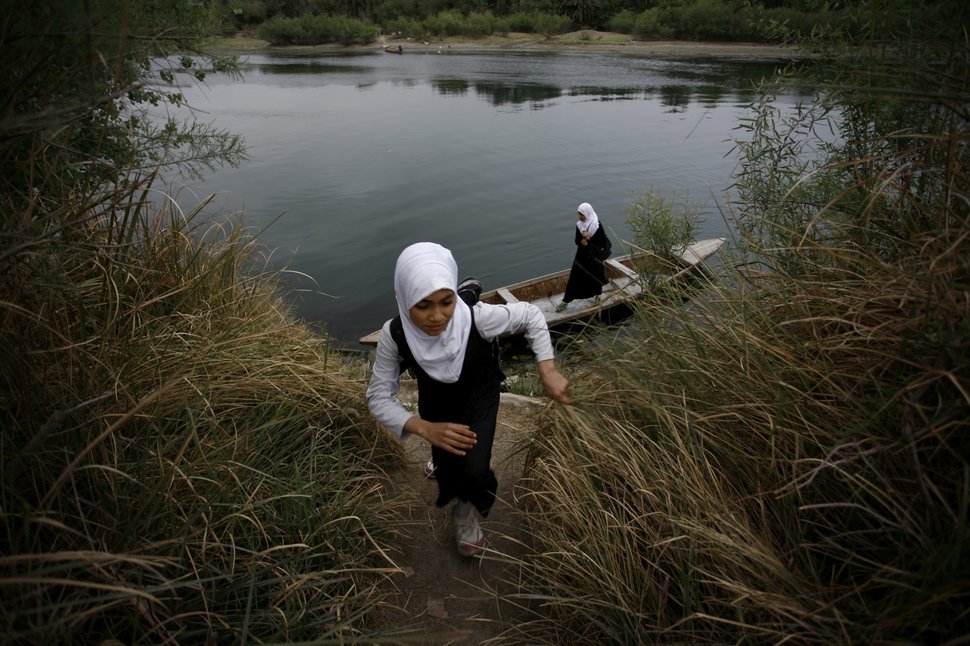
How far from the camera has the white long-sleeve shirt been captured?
2877 mm

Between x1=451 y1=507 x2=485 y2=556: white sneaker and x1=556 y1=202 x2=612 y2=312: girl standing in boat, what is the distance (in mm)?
6340

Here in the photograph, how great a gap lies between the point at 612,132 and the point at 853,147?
27.4 m

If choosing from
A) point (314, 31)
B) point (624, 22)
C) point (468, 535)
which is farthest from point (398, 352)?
point (314, 31)

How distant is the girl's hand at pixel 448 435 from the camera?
103 inches

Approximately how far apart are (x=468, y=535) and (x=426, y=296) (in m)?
1.30

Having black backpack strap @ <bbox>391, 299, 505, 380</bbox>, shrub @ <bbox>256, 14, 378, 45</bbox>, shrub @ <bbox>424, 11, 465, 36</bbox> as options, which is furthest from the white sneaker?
shrub @ <bbox>424, 11, 465, 36</bbox>

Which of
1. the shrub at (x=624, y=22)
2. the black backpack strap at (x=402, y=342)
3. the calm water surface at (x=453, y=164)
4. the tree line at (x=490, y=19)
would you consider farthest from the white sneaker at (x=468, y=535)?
the shrub at (x=624, y=22)

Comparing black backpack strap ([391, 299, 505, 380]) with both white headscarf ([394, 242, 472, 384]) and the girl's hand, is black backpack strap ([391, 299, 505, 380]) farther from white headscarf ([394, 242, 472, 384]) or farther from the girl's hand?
the girl's hand

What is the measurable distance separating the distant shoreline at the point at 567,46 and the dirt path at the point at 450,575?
54146 millimetres

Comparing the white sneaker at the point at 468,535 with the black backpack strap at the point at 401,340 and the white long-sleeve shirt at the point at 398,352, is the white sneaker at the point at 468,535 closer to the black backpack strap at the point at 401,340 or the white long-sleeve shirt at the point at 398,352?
the white long-sleeve shirt at the point at 398,352

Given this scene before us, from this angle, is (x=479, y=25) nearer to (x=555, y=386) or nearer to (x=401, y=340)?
(x=401, y=340)

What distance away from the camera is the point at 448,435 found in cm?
262

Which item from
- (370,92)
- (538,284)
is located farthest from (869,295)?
(370,92)

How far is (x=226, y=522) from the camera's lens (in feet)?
7.44
